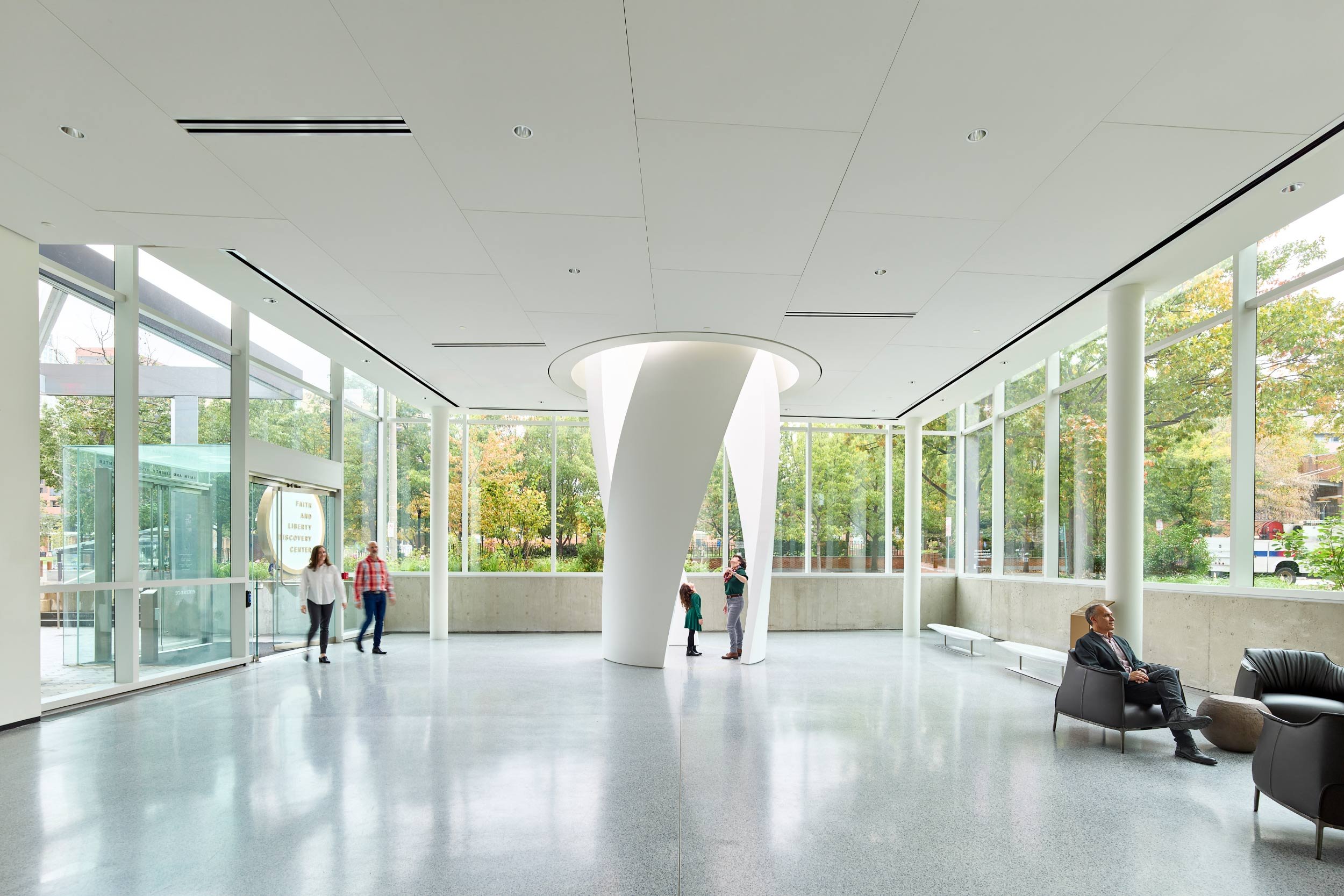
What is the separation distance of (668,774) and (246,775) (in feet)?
9.66

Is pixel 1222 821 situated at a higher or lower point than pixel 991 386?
lower

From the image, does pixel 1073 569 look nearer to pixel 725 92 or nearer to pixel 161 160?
pixel 725 92

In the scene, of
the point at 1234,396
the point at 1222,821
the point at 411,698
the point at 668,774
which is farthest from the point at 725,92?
the point at 1234,396

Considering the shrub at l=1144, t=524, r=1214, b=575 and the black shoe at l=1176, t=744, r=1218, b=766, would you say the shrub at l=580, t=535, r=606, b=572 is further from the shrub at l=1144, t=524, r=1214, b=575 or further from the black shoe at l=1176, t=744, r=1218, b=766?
the black shoe at l=1176, t=744, r=1218, b=766

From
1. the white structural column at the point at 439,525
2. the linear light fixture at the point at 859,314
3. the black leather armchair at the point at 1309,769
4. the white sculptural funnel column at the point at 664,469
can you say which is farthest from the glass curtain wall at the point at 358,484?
the black leather armchair at the point at 1309,769

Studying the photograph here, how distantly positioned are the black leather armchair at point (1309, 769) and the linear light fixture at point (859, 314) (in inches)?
203

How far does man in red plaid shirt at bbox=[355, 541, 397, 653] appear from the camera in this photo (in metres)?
12.4

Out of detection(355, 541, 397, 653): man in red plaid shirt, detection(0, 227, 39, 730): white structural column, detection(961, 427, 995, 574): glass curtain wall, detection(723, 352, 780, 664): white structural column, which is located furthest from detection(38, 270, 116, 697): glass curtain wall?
detection(961, 427, 995, 574): glass curtain wall

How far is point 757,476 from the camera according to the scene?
12.2 meters

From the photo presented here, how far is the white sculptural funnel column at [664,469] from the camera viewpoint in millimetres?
10570

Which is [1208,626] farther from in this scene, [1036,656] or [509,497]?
[509,497]

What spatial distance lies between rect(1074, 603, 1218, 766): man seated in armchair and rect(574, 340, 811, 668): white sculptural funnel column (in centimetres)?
485

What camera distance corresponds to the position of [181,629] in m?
9.95

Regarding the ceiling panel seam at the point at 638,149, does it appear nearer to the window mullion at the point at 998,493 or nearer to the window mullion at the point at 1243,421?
the window mullion at the point at 1243,421
